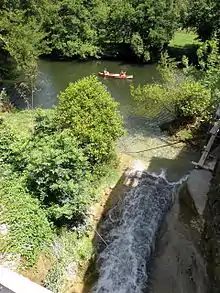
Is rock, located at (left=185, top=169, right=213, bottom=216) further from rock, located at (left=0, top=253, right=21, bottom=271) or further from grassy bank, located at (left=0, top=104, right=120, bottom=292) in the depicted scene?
rock, located at (left=0, top=253, right=21, bottom=271)

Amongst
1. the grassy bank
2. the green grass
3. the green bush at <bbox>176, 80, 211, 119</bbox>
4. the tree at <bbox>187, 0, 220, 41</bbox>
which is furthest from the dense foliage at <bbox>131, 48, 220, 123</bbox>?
the green grass

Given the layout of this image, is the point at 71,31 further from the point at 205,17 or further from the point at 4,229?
the point at 4,229

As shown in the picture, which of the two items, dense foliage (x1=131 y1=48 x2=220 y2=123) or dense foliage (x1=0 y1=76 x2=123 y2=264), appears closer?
dense foliage (x1=0 y1=76 x2=123 y2=264)

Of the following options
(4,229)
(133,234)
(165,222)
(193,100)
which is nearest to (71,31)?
(193,100)

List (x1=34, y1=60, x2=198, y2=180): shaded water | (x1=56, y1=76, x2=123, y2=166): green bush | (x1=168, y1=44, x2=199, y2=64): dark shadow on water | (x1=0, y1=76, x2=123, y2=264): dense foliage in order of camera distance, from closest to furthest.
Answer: (x1=0, y1=76, x2=123, y2=264): dense foliage, (x1=56, y1=76, x2=123, y2=166): green bush, (x1=34, y1=60, x2=198, y2=180): shaded water, (x1=168, y1=44, x2=199, y2=64): dark shadow on water

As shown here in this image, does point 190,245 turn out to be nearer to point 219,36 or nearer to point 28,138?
point 28,138

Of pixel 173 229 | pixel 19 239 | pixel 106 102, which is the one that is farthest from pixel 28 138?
pixel 173 229
